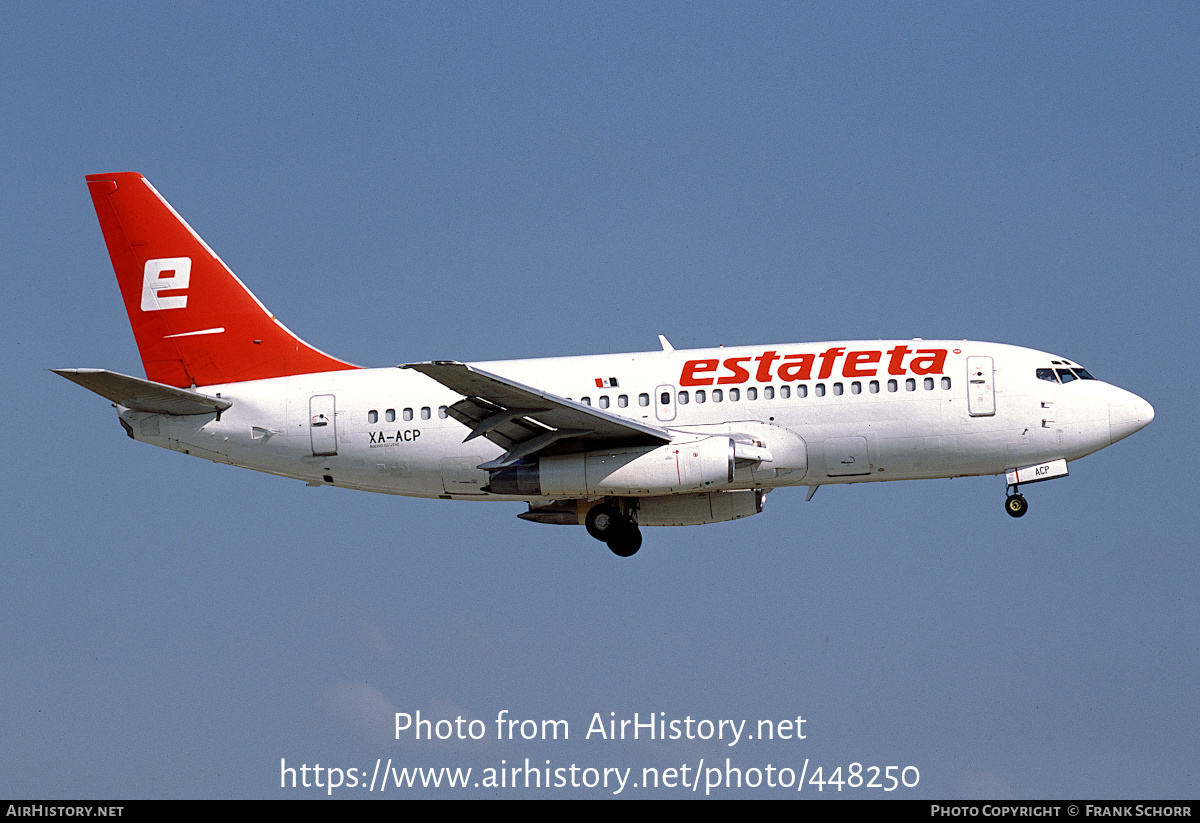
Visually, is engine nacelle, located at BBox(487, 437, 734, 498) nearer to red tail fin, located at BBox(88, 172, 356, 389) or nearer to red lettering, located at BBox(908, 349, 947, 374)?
red lettering, located at BBox(908, 349, 947, 374)

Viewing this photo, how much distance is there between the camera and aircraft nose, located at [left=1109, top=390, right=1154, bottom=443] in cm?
3859

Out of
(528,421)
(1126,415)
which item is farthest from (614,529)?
(1126,415)

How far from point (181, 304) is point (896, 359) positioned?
19281 mm

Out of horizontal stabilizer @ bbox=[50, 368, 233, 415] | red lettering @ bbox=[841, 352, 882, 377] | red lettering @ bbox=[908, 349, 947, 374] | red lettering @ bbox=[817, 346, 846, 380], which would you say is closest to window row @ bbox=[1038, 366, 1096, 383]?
red lettering @ bbox=[908, 349, 947, 374]

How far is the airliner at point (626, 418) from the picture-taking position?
125ft

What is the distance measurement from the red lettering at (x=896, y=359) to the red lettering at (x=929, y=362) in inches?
9.3

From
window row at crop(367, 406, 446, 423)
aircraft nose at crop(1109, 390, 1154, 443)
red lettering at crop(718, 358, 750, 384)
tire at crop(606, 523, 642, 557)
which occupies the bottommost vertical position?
tire at crop(606, 523, 642, 557)

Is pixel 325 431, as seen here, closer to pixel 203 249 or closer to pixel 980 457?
pixel 203 249

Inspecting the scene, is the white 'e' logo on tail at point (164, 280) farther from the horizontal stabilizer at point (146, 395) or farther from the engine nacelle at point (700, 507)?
the engine nacelle at point (700, 507)

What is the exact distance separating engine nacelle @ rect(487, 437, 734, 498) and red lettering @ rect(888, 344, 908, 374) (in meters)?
4.38

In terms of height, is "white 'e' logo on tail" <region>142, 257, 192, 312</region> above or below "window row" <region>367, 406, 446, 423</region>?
above

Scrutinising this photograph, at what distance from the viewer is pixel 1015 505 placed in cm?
3900

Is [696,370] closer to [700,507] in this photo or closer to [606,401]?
[606,401]

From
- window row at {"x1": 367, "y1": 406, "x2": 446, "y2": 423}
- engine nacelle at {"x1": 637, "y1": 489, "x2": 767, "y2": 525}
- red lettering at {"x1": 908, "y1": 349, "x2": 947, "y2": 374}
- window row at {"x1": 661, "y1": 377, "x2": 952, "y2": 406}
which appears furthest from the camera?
engine nacelle at {"x1": 637, "y1": 489, "x2": 767, "y2": 525}
